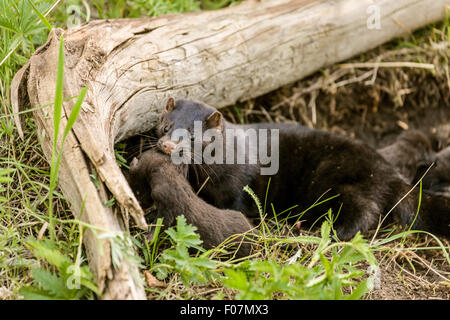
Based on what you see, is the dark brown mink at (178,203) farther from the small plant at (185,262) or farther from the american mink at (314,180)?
the american mink at (314,180)

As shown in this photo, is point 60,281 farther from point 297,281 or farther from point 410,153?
point 410,153

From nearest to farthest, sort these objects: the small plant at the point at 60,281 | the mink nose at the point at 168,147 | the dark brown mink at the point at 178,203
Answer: the small plant at the point at 60,281, the dark brown mink at the point at 178,203, the mink nose at the point at 168,147

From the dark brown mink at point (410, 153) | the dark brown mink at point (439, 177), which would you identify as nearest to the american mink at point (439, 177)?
the dark brown mink at point (439, 177)

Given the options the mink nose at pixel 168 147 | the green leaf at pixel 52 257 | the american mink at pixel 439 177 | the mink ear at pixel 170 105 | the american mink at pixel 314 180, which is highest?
the mink ear at pixel 170 105

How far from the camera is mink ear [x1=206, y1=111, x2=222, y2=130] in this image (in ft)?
12.9

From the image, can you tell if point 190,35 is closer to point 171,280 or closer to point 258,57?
point 258,57

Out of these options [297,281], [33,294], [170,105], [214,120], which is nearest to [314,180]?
[214,120]

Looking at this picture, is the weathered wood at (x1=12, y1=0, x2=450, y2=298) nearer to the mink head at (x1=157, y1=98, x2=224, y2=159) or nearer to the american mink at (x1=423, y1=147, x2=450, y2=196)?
the mink head at (x1=157, y1=98, x2=224, y2=159)

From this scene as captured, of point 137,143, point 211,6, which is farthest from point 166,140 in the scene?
point 211,6

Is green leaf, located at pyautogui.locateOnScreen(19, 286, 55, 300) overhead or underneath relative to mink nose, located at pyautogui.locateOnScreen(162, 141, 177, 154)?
underneath

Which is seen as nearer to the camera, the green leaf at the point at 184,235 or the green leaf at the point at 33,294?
the green leaf at the point at 33,294

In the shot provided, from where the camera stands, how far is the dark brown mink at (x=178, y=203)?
3.09 m

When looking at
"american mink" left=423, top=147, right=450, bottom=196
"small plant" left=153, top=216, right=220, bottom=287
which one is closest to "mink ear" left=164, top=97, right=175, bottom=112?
"small plant" left=153, top=216, right=220, bottom=287

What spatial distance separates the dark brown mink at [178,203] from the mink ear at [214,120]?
62 centimetres
